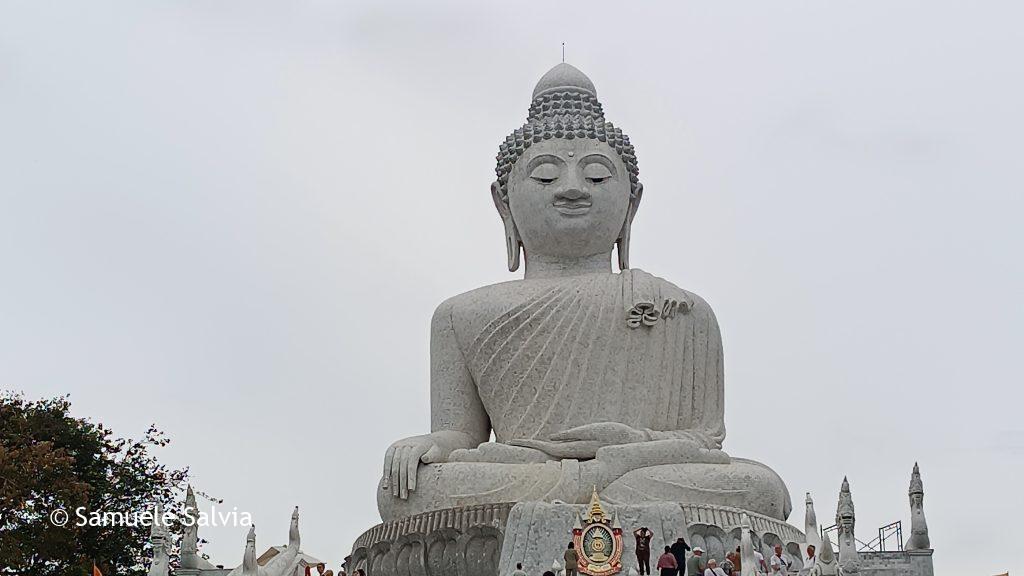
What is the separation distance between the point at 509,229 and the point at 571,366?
2.11m

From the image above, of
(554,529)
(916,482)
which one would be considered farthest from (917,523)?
(554,529)

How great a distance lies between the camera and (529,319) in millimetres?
17359

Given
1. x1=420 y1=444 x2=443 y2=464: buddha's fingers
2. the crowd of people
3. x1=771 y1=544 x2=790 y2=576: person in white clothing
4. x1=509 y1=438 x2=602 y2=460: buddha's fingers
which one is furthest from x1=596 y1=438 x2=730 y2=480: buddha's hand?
x1=771 y1=544 x2=790 y2=576: person in white clothing

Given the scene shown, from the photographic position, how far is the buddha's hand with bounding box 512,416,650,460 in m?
16.4

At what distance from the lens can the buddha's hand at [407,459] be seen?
16.4 meters

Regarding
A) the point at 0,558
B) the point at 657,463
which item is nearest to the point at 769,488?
the point at 657,463

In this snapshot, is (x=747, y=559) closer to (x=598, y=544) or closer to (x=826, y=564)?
(x=826, y=564)

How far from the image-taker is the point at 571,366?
17141mm

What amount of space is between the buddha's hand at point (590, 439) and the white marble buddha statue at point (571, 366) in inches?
0.5

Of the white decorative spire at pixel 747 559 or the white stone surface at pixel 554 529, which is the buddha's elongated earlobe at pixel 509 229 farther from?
the white decorative spire at pixel 747 559

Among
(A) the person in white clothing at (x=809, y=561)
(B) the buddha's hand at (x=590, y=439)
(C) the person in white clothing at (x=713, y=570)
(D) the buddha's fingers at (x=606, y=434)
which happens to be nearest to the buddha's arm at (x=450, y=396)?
(B) the buddha's hand at (x=590, y=439)

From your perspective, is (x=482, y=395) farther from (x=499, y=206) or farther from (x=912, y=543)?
(x=912, y=543)

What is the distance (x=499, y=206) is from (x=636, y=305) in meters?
2.26

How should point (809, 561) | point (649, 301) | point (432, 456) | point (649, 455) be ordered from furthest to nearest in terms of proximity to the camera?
point (649, 301) → point (432, 456) → point (649, 455) → point (809, 561)
